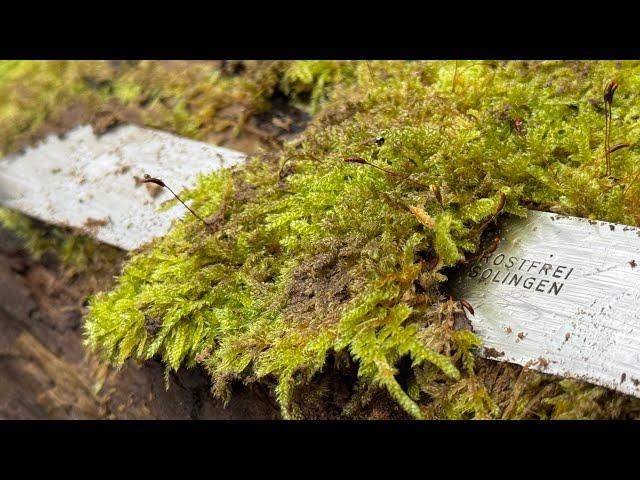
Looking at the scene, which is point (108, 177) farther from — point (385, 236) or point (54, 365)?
point (385, 236)

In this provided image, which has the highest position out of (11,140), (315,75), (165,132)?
(315,75)

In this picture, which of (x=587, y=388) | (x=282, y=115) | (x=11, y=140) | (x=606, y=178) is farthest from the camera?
(x=11, y=140)

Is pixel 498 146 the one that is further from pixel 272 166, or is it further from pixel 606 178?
pixel 272 166

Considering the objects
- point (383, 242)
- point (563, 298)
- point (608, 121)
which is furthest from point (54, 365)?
point (608, 121)

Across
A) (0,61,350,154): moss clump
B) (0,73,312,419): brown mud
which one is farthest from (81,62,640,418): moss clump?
(0,61,350,154): moss clump

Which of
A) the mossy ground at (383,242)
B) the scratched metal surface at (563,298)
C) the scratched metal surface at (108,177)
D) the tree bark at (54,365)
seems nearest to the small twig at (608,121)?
the mossy ground at (383,242)

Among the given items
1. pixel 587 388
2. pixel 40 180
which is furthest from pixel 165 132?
pixel 587 388

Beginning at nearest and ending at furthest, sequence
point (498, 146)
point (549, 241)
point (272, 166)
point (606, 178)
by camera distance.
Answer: point (549, 241)
point (606, 178)
point (498, 146)
point (272, 166)
